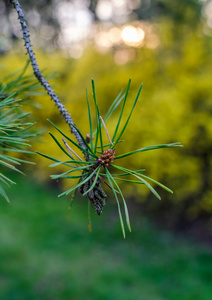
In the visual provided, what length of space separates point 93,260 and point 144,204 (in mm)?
1517

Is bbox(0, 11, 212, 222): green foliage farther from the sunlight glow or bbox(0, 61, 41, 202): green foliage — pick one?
bbox(0, 61, 41, 202): green foliage

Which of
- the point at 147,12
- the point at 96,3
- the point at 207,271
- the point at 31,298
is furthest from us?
the point at 96,3

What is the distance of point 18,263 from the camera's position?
2947 mm

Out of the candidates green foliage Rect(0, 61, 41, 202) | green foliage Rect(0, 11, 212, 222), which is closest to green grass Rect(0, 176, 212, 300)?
green foliage Rect(0, 11, 212, 222)

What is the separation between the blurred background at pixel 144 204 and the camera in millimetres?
2750

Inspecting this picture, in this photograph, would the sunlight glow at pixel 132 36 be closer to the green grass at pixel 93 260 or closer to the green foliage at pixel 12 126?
the green grass at pixel 93 260

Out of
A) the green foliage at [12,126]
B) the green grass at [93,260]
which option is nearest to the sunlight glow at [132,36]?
the green grass at [93,260]

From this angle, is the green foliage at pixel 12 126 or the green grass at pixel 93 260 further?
the green grass at pixel 93 260

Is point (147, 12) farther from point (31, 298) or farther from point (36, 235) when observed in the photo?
point (31, 298)

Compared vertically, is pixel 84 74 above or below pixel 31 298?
above

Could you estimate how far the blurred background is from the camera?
9.02ft

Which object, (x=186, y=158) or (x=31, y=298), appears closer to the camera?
(x=31, y=298)

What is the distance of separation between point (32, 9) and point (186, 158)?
6.15 meters

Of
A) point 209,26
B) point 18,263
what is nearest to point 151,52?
point 209,26
